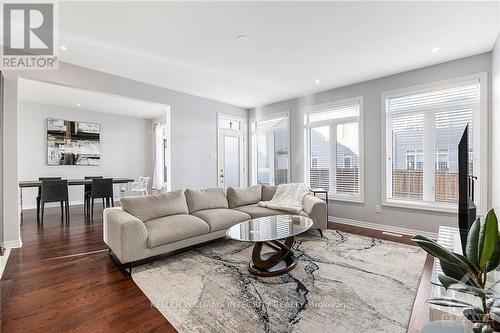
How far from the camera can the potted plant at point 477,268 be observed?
0.78 m

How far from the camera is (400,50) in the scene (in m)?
3.19

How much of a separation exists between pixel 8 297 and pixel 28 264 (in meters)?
0.81

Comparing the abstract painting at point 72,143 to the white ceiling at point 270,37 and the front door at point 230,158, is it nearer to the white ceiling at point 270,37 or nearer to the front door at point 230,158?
the white ceiling at point 270,37

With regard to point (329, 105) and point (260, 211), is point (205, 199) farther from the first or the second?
point (329, 105)

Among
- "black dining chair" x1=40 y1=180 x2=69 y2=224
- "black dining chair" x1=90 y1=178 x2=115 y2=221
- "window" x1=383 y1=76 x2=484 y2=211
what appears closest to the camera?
"window" x1=383 y1=76 x2=484 y2=211

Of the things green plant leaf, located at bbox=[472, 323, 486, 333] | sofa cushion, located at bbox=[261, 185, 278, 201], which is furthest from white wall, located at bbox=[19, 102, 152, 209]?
green plant leaf, located at bbox=[472, 323, 486, 333]

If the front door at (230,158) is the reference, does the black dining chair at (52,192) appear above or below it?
below

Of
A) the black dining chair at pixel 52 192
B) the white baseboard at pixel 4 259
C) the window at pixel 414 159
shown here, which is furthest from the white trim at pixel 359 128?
the black dining chair at pixel 52 192

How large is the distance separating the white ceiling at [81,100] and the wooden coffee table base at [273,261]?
11.8ft

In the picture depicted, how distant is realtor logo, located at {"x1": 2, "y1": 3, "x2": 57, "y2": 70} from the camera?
240cm

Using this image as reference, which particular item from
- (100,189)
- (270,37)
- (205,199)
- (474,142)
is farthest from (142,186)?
(474,142)

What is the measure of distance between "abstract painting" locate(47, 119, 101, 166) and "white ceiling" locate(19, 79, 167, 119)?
20.6 inches

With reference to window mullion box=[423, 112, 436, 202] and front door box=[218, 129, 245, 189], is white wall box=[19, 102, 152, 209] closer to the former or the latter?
front door box=[218, 129, 245, 189]

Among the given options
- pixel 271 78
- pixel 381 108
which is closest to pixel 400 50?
pixel 381 108
